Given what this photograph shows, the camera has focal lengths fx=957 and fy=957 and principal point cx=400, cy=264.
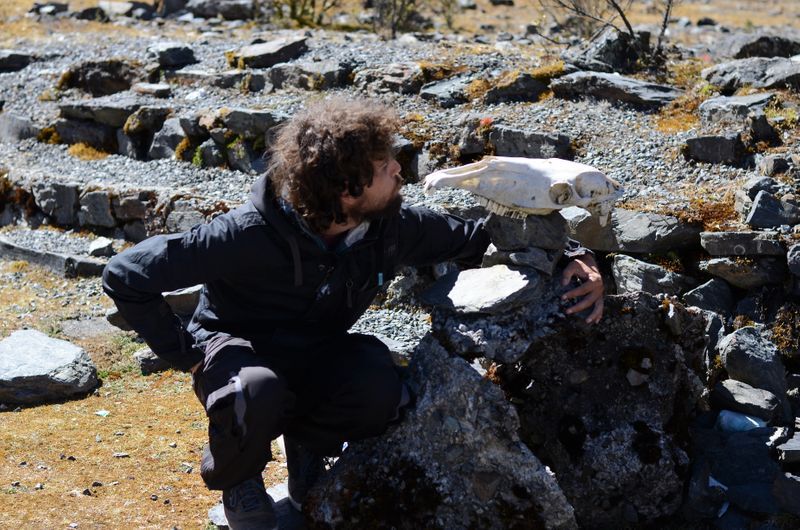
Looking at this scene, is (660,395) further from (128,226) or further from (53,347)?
(128,226)

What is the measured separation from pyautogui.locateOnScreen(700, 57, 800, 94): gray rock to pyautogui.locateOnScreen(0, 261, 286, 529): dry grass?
20.3 ft

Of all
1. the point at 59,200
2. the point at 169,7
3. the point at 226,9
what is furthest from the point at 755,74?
the point at 169,7

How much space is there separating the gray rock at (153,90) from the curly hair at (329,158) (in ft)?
29.5

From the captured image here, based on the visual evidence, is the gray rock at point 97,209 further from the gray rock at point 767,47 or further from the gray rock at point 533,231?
the gray rock at point 767,47

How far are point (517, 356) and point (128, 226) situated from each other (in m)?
7.00

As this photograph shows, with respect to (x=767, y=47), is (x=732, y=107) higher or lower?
higher

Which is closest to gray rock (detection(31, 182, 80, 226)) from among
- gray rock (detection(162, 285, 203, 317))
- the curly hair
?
gray rock (detection(162, 285, 203, 317))

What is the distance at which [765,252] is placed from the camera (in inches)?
257

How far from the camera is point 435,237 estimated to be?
4469 mm

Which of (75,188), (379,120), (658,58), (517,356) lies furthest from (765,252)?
(75,188)

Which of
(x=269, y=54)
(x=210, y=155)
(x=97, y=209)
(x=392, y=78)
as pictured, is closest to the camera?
(x=97, y=209)

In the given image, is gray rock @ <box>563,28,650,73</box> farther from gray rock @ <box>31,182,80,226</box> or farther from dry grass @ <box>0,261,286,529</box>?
dry grass @ <box>0,261,286,529</box>

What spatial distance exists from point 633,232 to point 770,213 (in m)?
0.96

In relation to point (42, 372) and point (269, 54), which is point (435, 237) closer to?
point (42, 372)
